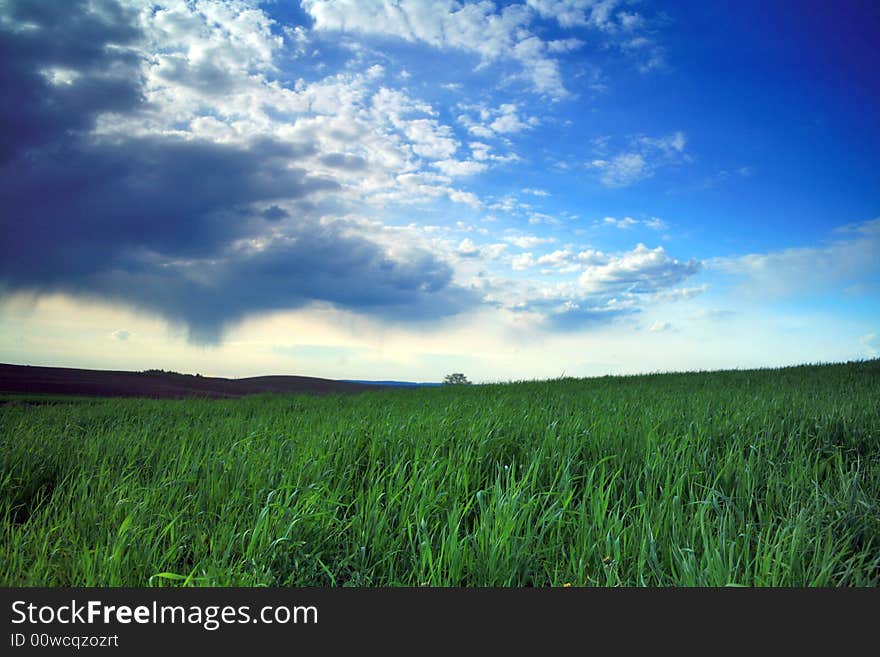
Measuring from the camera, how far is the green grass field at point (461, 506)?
2.74m

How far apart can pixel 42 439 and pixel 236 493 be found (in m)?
4.23

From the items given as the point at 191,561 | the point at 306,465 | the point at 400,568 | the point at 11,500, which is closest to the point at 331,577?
the point at 400,568

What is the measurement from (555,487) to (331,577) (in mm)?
1953

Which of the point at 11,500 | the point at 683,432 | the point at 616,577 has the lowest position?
the point at 11,500

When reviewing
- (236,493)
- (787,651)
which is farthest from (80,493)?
(787,651)

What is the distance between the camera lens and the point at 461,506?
139 inches

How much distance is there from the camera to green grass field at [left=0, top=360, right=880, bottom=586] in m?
2.74

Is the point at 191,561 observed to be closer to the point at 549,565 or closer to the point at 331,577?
the point at 331,577

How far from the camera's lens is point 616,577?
2531mm

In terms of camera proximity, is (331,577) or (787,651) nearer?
(787,651)

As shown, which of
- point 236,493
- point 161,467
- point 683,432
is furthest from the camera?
point 683,432

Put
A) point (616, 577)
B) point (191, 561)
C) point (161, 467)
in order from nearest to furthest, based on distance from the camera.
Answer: point (616, 577), point (191, 561), point (161, 467)

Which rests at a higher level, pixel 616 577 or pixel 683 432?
pixel 683 432

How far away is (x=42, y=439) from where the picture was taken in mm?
6328
